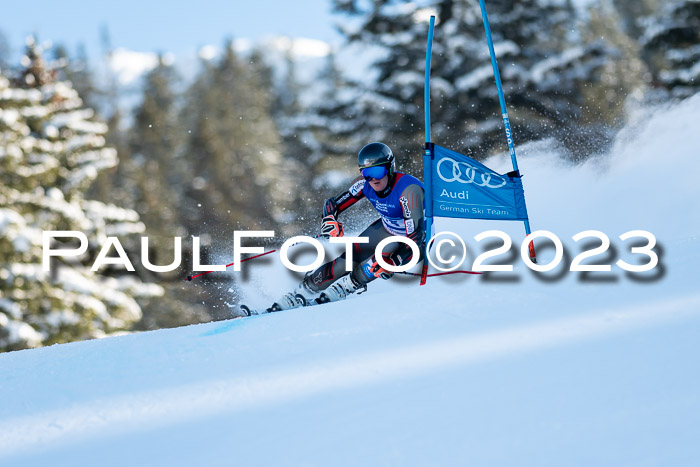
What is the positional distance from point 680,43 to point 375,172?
1403 cm

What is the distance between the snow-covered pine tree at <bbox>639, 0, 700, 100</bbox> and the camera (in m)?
16.1

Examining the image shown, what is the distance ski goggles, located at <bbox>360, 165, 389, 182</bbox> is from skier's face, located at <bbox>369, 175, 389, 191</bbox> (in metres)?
0.03

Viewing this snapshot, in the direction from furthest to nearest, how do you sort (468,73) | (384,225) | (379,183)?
1. (468,73)
2. (384,225)
3. (379,183)

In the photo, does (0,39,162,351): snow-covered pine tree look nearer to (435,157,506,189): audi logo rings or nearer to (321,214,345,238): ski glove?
(321,214,345,238): ski glove

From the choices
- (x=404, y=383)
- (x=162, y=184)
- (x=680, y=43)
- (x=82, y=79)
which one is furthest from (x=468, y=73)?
(x=82, y=79)

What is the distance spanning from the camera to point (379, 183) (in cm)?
600

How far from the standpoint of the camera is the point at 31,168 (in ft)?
41.2

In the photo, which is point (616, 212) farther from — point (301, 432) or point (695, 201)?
A: point (301, 432)

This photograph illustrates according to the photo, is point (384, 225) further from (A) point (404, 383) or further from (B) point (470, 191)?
(A) point (404, 383)

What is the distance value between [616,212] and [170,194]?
2462cm

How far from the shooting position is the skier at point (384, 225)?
591 cm

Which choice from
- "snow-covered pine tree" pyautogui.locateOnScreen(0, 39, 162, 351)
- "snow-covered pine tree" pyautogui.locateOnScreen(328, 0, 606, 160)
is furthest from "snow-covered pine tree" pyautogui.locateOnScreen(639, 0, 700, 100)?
"snow-covered pine tree" pyautogui.locateOnScreen(0, 39, 162, 351)

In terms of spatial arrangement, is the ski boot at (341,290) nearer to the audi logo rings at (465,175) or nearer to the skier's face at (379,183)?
the skier's face at (379,183)

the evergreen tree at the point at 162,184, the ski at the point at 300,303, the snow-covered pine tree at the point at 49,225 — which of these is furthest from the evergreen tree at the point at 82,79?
the ski at the point at 300,303
